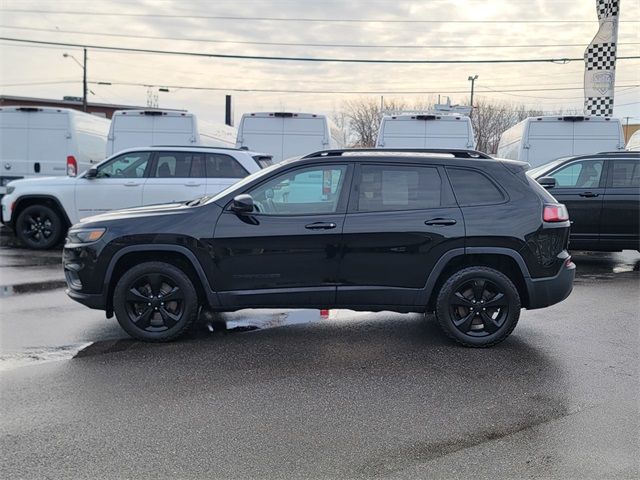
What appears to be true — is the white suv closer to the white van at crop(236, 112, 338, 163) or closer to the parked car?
the white van at crop(236, 112, 338, 163)

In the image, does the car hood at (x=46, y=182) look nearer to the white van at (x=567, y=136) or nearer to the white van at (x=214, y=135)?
the white van at (x=214, y=135)

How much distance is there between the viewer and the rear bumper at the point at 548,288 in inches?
202

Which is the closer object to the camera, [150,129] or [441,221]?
[441,221]

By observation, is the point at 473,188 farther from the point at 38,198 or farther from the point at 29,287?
the point at 38,198

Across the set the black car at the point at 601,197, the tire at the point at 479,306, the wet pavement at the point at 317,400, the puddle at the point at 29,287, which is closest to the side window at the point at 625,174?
the black car at the point at 601,197

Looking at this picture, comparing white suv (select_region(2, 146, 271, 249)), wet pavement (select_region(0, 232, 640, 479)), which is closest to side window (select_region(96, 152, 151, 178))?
white suv (select_region(2, 146, 271, 249))

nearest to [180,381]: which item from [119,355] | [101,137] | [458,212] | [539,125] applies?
[119,355]

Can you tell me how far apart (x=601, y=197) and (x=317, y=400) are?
719 centimetres

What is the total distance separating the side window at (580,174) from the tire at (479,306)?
5.11m

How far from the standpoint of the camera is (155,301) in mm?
5199

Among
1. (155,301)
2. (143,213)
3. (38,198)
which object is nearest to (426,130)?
(38,198)

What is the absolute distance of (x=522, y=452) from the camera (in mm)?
3322

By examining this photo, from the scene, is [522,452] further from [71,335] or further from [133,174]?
[133,174]

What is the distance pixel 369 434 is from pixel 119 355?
2481 millimetres
